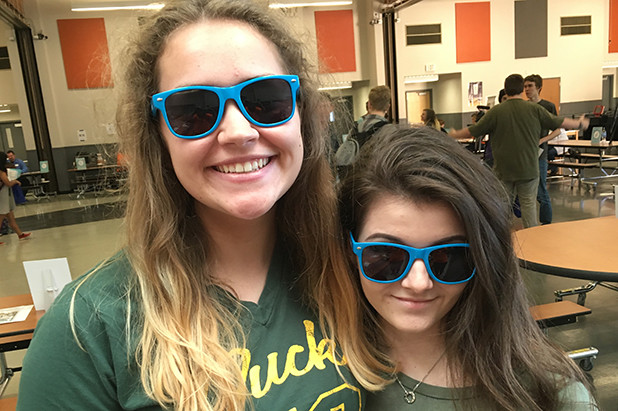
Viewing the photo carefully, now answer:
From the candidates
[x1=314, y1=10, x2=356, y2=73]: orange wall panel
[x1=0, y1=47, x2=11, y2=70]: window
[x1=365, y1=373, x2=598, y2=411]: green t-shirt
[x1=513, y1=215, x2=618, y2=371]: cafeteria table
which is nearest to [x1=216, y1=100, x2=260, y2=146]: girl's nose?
[x1=365, y1=373, x2=598, y2=411]: green t-shirt

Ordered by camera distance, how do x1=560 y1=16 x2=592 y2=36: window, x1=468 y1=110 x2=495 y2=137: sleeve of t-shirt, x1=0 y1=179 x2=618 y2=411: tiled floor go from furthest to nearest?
x1=560 y1=16 x2=592 y2=36: window < x1=468 y1=110 x2=495 y2=137: sleeve of t-shirt < x1=0 y1=179 x2=618 y2=411: tiled floor

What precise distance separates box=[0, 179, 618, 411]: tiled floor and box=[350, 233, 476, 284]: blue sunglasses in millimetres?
566

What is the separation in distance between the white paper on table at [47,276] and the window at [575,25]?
49.9 ft

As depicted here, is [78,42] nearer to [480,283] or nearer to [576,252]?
[576,252]

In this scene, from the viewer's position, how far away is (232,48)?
2.68ft

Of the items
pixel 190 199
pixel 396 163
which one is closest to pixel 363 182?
pixel 396 163

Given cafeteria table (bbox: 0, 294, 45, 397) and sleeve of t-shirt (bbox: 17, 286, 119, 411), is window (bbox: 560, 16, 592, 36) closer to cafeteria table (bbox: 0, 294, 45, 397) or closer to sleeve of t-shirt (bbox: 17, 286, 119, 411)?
cafeteria table (bbox: 0, 294, 45, 397)

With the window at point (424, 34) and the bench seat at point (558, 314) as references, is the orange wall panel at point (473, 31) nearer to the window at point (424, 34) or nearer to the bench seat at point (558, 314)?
the window at point (424, 34)

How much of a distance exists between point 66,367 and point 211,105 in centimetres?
51

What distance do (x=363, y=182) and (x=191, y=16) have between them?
0.50m

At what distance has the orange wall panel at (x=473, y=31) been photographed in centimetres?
1283

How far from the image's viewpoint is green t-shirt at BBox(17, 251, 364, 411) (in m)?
0.73

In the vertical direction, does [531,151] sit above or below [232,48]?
below

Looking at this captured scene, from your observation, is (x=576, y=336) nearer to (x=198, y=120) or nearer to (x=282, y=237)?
(x=282, y=237)
